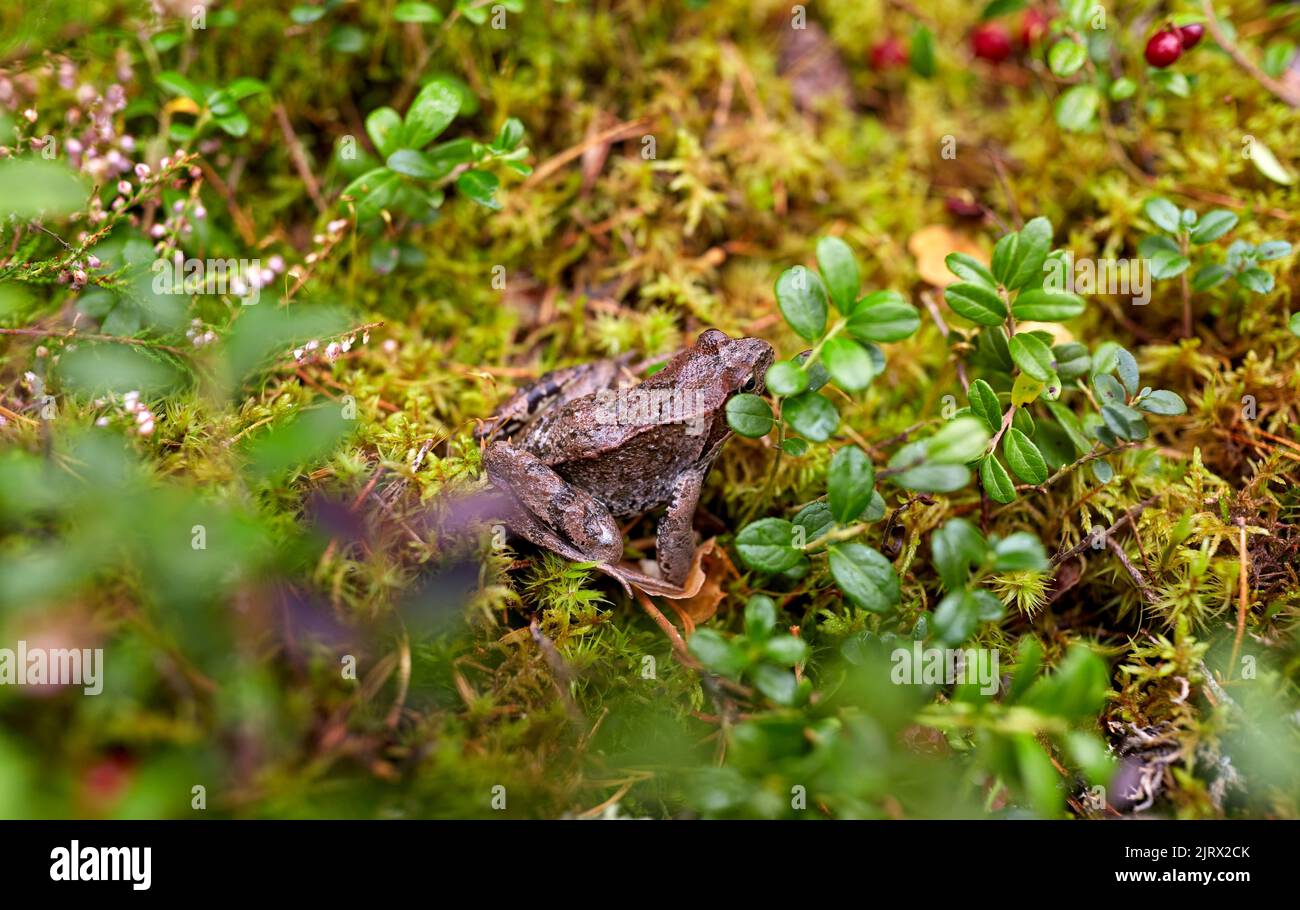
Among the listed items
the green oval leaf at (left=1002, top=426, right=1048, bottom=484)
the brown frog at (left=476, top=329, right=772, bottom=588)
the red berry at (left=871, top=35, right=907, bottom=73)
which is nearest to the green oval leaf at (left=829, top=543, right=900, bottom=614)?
the green oval leaf at (left=1002, top=426, right=1048, bottom=484)

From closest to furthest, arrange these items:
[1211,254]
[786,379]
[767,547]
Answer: [786,379] < [767,547] < [1211,254]

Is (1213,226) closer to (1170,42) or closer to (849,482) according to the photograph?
(1170,42)

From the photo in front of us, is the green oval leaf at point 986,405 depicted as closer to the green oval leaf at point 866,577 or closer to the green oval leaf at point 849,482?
the green oval leaf at point 849,482

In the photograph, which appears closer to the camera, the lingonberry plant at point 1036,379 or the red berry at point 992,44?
the lingonberry plant at point 1036,379

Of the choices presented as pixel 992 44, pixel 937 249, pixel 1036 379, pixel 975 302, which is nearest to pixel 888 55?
pixel 992 44

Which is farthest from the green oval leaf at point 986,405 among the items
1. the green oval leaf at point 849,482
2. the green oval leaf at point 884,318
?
the green oval leaf at point 849,482

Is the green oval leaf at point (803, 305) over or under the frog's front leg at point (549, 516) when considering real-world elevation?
over
